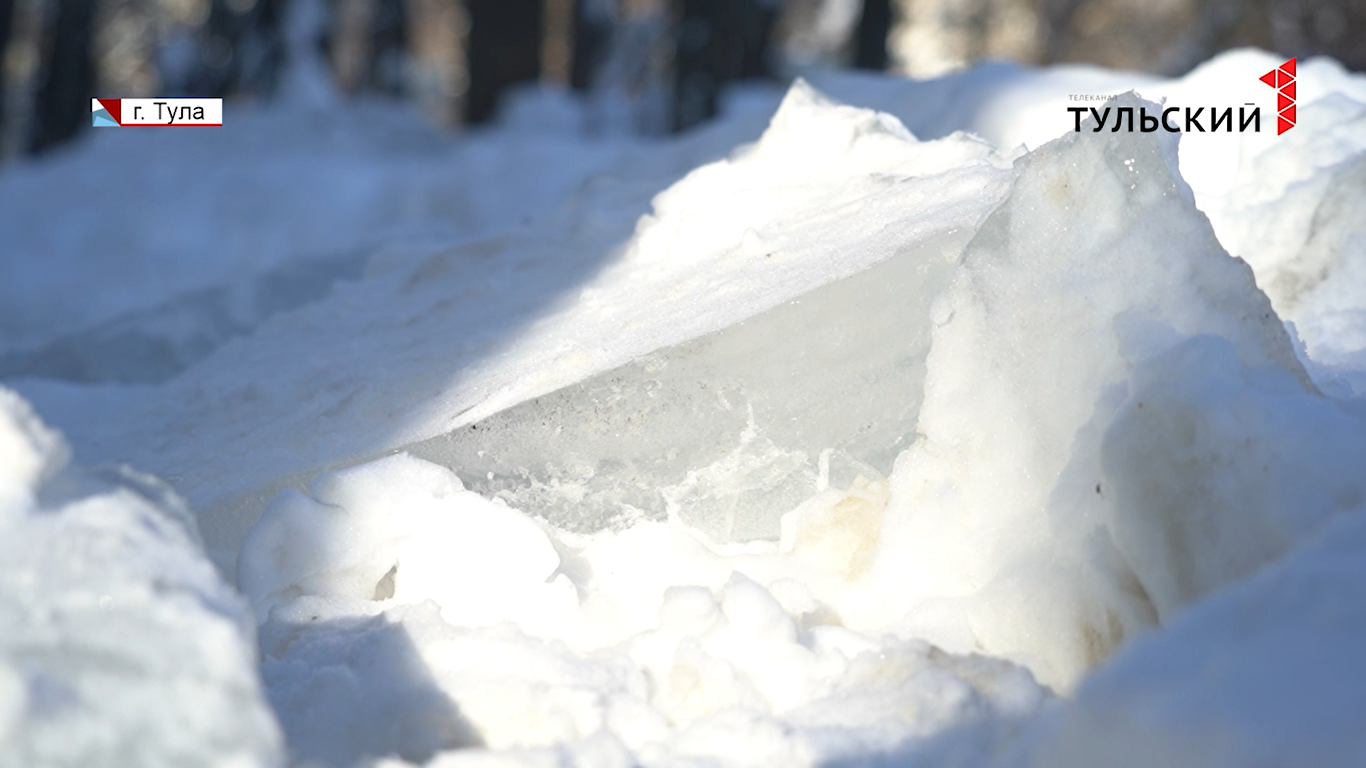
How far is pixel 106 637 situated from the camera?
85cm

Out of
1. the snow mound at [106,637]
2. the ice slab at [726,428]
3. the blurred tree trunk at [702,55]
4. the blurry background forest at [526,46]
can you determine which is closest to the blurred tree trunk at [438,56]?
the blurry background forest at [526,46]

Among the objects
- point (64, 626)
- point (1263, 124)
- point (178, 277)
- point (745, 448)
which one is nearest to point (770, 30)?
point (178, 277)

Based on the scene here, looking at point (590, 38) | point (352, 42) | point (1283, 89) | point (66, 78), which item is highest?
point (1283, 89)

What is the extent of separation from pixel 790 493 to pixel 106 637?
0.74 m

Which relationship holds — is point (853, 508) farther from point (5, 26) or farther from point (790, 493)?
point (5, 26)

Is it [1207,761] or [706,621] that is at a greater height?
[1207,761]

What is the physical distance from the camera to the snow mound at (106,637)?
802 millimetres

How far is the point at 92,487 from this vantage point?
37.5 inches

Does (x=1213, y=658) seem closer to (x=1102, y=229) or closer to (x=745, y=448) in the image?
(x=1102, y=229)

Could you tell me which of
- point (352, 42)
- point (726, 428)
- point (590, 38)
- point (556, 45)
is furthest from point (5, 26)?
point (556, 45)

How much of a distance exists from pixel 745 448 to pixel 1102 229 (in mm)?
439

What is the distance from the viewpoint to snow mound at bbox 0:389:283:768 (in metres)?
0.80

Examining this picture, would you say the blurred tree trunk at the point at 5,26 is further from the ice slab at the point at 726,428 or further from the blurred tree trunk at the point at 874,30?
the ice slab at the point at 726,428

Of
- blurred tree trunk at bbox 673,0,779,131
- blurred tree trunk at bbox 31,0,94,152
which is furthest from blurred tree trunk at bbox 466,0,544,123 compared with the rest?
blurred tree trunk at bbox 31,0,94,152
